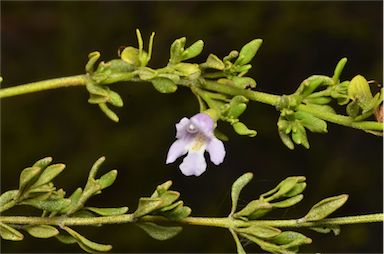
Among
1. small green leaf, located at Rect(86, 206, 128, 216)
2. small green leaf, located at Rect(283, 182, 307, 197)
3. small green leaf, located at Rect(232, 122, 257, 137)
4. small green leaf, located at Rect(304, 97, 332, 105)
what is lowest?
small green leaf, located at Rect(283, 182, 307, 197)

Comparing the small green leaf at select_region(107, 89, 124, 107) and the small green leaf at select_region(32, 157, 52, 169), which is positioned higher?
the small green leaf at select_region(107, 89, 124, 107)

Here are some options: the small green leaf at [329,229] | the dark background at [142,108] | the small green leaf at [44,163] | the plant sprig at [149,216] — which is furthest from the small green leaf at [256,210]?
the dark background at [142,108]

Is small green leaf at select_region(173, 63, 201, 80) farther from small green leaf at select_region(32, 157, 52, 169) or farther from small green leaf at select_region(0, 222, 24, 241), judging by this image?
small green leaf at select_region(0, 222, 24, 241)

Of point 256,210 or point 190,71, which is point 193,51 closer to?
point 190,71

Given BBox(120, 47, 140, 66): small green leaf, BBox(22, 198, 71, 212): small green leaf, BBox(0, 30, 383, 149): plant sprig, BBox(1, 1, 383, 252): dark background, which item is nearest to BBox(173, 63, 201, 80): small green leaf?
BBox(0, 30, 383, 149): plant sprig

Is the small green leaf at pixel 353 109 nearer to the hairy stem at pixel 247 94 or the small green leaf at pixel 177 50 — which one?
the hairy stem at pixel 247 94
